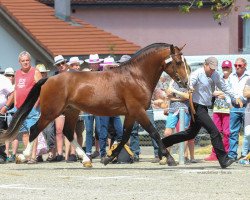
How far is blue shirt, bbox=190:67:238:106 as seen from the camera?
21625 millimetres

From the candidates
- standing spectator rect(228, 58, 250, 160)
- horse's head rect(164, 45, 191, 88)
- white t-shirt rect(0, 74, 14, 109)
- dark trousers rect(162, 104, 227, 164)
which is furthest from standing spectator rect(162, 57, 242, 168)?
white t-shirt rect(0, 74, 14, 109)

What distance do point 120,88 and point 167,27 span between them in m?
25.9

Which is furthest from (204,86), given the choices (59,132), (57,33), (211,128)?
(57,33)

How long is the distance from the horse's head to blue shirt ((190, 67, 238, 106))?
0.17m

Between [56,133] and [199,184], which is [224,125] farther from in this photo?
[199,184]

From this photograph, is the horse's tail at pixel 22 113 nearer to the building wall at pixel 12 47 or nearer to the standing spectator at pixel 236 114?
the standing spectator at pixel 236 114

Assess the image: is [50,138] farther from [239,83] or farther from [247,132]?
[247,132]

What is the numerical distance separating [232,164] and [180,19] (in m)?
25.0

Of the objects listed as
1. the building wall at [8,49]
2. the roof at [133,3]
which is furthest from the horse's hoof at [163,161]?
the roof at [133,3]

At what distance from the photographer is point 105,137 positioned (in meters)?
24.1

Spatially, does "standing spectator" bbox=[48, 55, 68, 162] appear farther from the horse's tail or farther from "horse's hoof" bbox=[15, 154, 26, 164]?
the horse's tail

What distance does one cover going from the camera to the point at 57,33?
1527 inches

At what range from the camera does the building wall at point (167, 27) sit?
46875 millimetres

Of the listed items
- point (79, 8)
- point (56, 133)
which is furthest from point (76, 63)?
point (79, 8)
